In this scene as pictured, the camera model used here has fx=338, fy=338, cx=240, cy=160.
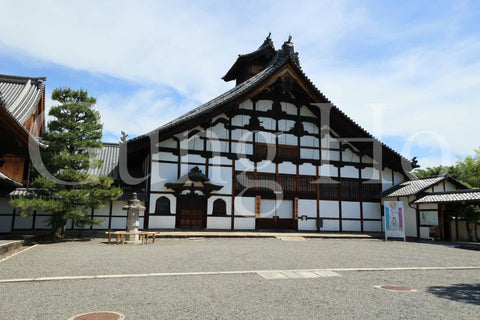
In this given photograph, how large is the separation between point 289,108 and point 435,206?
30.5ft

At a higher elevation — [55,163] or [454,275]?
[55,163]

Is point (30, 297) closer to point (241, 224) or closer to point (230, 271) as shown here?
point (230, 271)

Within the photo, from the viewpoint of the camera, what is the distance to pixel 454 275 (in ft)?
25.2

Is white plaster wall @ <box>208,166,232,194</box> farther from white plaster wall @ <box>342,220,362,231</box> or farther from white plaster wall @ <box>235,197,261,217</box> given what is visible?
white plaster wall @ <box>342,220,362,231</box>

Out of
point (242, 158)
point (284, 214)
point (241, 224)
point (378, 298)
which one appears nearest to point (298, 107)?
point (242, 158)

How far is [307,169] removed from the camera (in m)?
19.5

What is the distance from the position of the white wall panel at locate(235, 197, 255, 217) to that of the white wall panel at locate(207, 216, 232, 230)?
2.14ft

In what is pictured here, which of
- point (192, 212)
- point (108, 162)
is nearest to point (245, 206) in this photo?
point (192, 212)

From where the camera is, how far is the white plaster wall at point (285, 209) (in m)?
18.9

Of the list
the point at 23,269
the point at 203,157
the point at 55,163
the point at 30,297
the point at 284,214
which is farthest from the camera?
the point at 284,214

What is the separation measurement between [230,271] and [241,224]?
1073 cm

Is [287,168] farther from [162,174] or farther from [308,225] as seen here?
[162,174]

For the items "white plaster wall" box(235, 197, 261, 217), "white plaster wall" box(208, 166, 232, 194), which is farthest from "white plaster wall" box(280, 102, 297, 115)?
"white plaster wall" box(235, 197, 261, 217)

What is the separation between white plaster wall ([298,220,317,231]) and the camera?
19.0m
